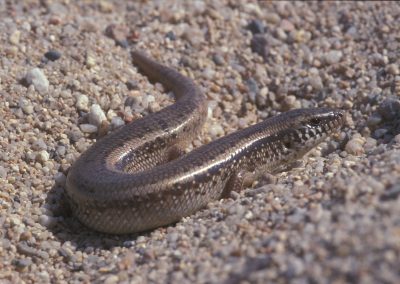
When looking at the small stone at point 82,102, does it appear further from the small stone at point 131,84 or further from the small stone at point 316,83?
the small stone at point 316,83

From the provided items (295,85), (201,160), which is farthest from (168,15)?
(201,160)

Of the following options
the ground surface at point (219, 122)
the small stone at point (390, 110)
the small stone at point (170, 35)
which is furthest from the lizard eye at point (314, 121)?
the small stone at point (170, 35)

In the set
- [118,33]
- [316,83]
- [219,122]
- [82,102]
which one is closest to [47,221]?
[82,102]

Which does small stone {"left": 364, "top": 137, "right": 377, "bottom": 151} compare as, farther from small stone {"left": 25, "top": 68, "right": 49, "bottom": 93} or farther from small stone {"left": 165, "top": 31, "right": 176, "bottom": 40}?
small stone {"left": 25, "top": 68, "right": 49, "bottom": 93}

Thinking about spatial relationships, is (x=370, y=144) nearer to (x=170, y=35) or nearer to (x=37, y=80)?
(x=170, y=35)

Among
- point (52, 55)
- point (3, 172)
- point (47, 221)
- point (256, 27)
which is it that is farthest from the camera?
point (256, 27)

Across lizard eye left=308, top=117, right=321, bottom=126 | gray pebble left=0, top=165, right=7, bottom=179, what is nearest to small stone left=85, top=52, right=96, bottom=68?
gray pebble left=0, top=165, right=7, bottom=179
